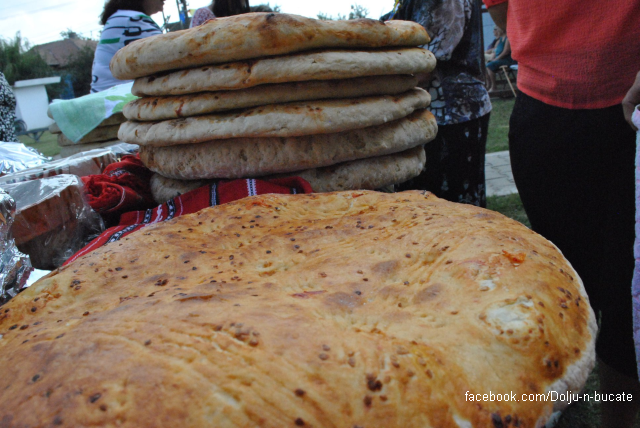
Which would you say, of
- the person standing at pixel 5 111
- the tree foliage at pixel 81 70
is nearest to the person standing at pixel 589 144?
the person standing at pixel 5 111

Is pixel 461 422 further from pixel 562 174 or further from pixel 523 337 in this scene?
pixel 562 174

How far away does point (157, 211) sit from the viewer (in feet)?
6.15

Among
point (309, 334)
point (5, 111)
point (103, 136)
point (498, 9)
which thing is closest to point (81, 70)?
point (5, 111)

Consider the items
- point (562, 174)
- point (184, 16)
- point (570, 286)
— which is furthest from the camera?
point (184, 16)

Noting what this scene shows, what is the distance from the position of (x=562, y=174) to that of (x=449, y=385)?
148 cm

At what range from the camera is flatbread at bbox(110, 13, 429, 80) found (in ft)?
5.20

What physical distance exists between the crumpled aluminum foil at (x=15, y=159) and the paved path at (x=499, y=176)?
4.91 metres

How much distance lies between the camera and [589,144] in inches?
69.5

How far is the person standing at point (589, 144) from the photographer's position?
1.62m

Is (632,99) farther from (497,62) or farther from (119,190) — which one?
(497,62)

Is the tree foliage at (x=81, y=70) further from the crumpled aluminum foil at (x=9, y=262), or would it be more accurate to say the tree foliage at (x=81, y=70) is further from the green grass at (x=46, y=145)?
the crumpled aluminum foil at (x=9, y=262)

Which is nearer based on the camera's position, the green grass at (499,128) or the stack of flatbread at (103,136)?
the stack of flatbread at (103,136)

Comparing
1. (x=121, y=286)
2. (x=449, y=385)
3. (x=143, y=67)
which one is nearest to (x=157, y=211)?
(x=143, y=67)

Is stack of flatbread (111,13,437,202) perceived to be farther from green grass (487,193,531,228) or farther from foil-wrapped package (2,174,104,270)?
green grass (487,193,531,228)
